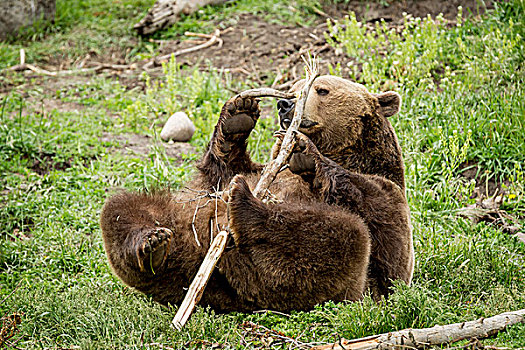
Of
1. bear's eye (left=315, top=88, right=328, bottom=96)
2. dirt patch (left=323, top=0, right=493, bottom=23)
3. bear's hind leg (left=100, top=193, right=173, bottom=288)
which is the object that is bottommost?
dirt patch (left=323, top=0, right=493, bottom=23)

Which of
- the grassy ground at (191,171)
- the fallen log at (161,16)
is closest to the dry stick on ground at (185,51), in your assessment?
the grassy ground at (191,171)

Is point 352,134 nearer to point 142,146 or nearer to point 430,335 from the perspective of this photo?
point 430,335

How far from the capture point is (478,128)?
686 centimetres

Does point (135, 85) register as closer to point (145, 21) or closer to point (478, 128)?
point (145, 21)

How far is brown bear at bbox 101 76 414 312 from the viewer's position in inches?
140

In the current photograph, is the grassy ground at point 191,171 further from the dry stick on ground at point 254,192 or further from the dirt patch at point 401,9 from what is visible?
the dirt patch at point 401,9

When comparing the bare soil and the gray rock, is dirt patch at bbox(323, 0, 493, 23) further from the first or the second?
the gray rock

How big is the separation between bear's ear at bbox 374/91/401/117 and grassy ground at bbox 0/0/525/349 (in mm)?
1312

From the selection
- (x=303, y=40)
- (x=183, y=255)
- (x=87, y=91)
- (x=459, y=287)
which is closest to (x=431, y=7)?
(x=303, y=40)

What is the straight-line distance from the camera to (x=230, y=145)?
14.6ft

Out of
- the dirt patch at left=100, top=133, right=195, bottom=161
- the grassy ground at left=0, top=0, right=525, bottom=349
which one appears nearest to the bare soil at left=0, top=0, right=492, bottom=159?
the grassy ground at left=0, top=0, right=525, bottom=349

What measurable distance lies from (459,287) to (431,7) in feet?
20.6

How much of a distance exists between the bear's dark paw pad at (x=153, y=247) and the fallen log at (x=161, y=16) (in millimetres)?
7548

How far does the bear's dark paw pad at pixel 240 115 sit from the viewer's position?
425cm
